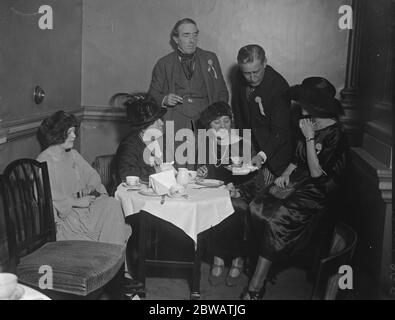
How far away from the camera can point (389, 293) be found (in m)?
2.76

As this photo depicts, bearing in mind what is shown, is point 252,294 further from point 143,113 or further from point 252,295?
point 143,113

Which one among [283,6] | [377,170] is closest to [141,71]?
[283,6]

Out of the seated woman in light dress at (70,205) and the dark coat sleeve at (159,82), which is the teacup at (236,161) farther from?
the dark coat sleeve at (159,82)

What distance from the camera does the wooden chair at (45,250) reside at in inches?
95.6

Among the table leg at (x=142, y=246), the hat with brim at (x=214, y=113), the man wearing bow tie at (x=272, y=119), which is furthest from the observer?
the man wearing bow tie at (x=272, y=119)

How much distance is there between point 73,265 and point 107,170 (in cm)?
157

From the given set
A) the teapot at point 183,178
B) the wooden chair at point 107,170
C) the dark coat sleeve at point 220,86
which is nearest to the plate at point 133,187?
the teapot at point 183,178

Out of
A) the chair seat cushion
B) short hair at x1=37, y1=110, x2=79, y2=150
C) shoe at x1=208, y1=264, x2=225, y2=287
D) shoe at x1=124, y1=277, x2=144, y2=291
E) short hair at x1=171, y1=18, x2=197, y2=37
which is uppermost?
short hair at x1=171, y1=18, x2=197, y2=37

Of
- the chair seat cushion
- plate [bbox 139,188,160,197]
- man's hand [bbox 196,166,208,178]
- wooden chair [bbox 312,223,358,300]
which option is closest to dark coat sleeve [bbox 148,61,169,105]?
man's hand [bbox 196,166,208,178]

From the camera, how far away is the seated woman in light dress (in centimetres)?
305

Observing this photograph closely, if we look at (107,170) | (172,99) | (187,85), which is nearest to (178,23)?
(187,85)

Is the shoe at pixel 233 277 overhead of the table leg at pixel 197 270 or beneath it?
beneath

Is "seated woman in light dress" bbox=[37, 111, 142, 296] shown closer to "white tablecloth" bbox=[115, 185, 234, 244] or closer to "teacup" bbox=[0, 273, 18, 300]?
"white tablecloth" bbox=[115, 185, 234, 244]

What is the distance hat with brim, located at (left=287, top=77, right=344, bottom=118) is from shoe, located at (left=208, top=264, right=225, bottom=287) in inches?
48.9
